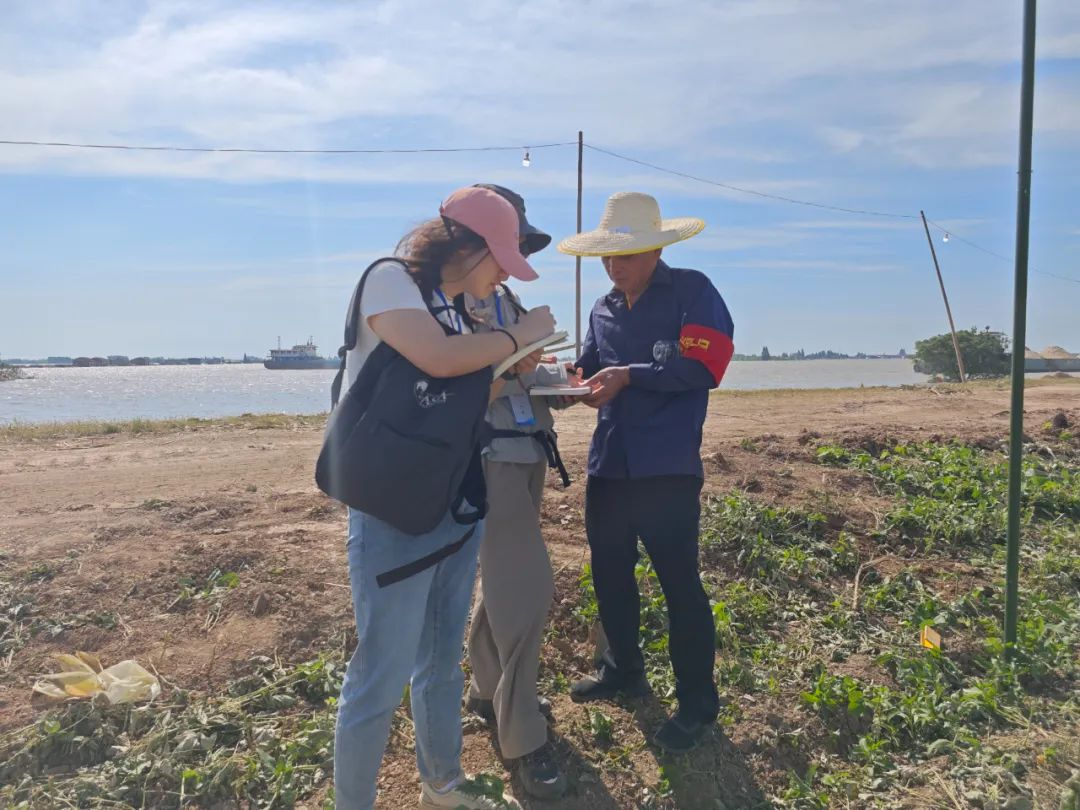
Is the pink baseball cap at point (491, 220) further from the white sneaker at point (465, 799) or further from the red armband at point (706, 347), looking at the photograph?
the white sneaker at point (465, 799)

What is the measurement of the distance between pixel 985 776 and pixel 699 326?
185 cm

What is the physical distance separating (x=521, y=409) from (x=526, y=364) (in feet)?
0.89

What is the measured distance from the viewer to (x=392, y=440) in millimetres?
2041

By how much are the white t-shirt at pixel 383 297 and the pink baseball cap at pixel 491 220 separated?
25 centimetres

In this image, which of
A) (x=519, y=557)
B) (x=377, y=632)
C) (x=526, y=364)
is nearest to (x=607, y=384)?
(x=526, y=364)

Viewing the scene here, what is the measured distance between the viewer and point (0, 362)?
274ft

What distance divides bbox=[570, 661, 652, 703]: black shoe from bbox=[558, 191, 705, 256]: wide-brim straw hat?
167 cm

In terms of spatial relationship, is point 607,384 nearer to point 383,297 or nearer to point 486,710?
point 383,297

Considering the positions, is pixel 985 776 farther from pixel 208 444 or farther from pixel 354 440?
pixel 208 444

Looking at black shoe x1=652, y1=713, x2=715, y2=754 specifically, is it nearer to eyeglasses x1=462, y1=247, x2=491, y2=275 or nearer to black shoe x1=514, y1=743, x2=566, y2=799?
black shoe x1=514, y1=743, x2=566, y2=799

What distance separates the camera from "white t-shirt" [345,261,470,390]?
6.63 feet

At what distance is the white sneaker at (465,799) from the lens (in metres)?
2.53

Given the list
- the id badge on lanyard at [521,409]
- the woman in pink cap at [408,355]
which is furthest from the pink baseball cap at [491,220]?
the id badge on lanyard at [521,409]

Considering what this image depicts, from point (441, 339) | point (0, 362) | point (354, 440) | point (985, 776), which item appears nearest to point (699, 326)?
point (441, 339)
